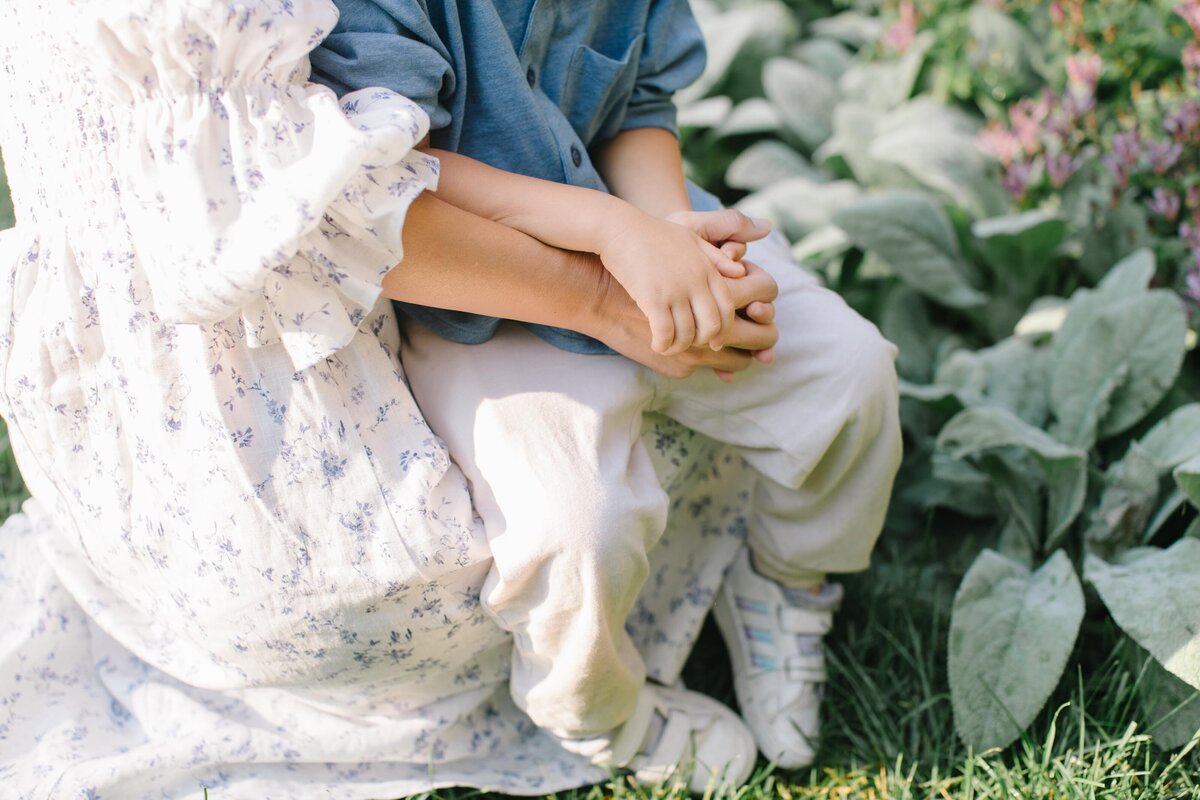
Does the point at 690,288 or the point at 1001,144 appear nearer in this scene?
the point at 690,288

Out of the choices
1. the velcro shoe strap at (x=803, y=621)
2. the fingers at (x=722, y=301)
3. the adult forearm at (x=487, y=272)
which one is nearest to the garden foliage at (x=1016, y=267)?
the velcro shoe strap at (x=803, y=621)

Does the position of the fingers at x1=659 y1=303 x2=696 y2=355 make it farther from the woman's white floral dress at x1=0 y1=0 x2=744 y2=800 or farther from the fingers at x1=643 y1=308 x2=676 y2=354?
the woman's white floral dress at x1=0 y1=0 x2=744 y2=800

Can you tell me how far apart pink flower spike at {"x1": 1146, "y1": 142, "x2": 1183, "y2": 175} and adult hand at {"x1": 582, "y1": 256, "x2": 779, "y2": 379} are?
37.3 inches

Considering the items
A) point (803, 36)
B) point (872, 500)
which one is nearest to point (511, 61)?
point (872, 500)

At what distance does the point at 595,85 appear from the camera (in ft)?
4.26

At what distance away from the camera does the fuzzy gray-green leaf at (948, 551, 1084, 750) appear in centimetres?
136

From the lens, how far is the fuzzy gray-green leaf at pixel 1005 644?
136cm

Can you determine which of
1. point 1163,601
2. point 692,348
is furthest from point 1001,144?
point 692,348

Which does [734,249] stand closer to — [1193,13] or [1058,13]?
[1193,13]

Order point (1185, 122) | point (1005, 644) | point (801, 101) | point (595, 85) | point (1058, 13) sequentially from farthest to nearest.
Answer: point (801, 101)
point (1058, 13)
point (1185, 122)
point (1005, 644)
point (595, 85)

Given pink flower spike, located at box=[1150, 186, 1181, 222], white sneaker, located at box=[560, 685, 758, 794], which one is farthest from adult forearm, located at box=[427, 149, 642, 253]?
pink flower spike, located at box=[1150, 186, 1181, 222]

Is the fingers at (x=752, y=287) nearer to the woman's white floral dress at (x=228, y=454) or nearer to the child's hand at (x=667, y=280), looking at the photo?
the child's hand at (x=667, y=280)

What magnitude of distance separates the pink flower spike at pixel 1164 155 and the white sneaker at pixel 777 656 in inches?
35.1

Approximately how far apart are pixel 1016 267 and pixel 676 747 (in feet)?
3.50
